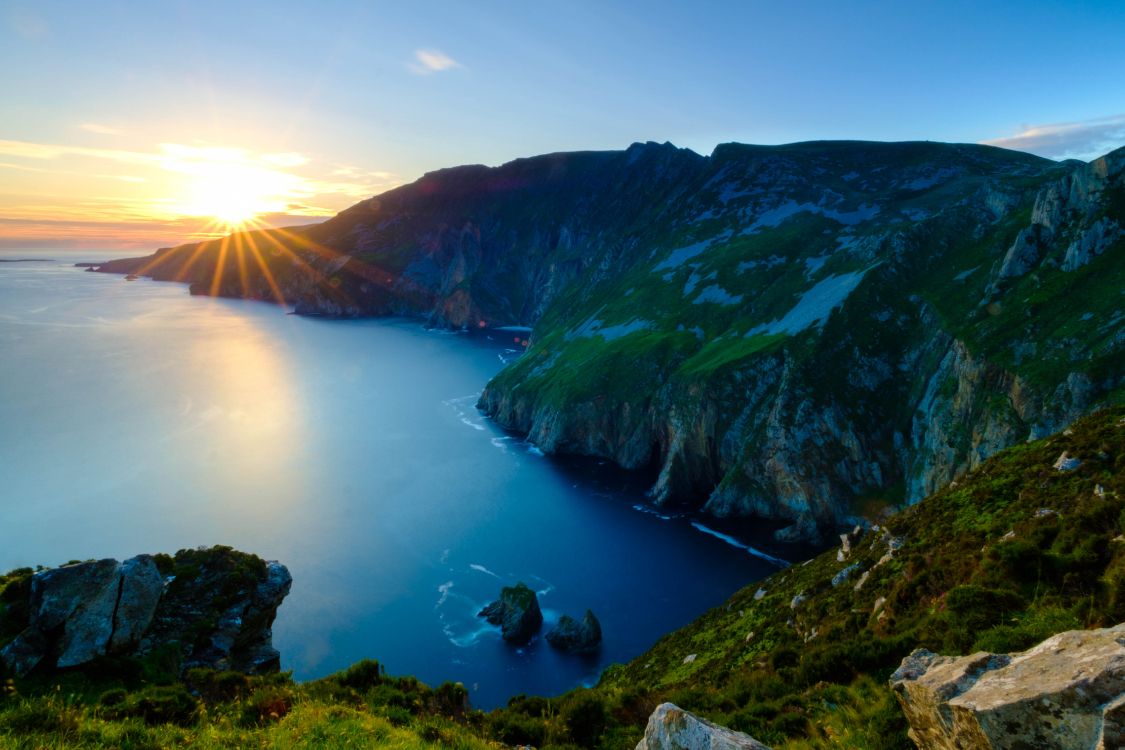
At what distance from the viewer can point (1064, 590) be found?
16.5 m

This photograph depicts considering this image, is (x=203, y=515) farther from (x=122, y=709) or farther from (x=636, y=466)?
(x=122, y=709)

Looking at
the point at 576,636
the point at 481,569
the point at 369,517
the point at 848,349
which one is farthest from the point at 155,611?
the point at 848,349

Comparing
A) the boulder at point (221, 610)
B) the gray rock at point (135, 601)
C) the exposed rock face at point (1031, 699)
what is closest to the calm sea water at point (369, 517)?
the boulder at point (221, 610)

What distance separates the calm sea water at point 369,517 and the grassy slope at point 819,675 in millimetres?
33423

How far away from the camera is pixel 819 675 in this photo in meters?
18.1

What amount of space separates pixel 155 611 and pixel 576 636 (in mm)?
39835

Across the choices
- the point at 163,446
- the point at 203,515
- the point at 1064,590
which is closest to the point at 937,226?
the point at 1064,590

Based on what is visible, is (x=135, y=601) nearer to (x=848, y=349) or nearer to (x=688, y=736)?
(x=688, y=736)

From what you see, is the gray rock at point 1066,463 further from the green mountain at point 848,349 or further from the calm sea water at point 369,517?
the calm sea water at point 369,517

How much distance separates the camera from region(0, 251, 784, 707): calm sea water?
192 ft

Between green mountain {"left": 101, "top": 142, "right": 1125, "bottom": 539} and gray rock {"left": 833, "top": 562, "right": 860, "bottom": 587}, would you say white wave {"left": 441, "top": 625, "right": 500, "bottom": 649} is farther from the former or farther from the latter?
gray rock {"left": 833, "top": 562, "right": 860, "bottom": 587}

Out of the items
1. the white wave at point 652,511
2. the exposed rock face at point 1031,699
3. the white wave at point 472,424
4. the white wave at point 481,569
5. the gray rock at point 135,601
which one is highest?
Answer: the exposed rock face at point 1031,699

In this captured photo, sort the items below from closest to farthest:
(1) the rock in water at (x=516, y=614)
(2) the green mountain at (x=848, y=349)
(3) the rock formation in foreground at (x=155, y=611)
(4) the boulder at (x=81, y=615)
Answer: (4) the boulder at (x=81, y=615), (3) the rock formation in foreground at (x=155, y=611), (1) the rock in water at (x=516, y=614), (2) the green mountain at (x=848, y=349)

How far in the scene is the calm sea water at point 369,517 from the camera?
58375 millimetres
